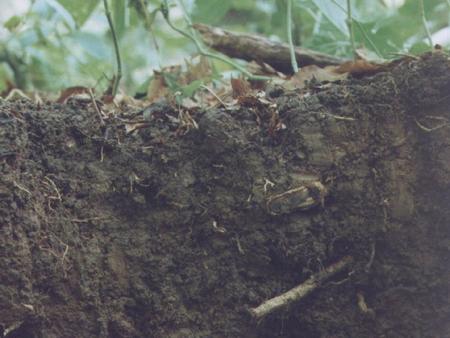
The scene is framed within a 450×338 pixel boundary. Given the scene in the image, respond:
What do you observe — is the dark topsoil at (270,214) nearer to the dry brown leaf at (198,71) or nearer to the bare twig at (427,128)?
the bare twig at (427,128)

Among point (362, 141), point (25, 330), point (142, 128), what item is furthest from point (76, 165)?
point (362, 141)

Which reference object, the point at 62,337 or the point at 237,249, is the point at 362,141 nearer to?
the point at 237,249

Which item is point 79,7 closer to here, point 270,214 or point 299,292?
point 270,214

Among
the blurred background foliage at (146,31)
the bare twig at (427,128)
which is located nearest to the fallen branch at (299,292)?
the bare twig at (427,128)

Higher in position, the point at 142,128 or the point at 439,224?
the point at 142,128

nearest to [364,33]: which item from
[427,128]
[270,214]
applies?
[427,128]

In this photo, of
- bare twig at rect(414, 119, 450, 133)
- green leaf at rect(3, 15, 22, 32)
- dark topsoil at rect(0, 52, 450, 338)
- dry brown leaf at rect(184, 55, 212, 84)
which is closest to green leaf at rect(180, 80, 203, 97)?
dark topsoil at rect(0, 52, 450, 338)

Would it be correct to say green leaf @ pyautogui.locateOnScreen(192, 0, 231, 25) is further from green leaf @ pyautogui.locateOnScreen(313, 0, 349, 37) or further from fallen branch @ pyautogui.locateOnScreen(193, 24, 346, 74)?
green leaf @ pyautogui.locateOnScreen(313, 0, 349, 37)
